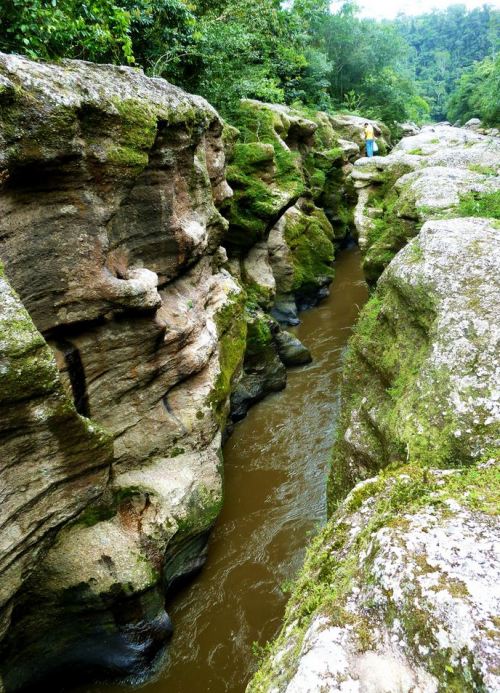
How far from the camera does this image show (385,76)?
41.3 m

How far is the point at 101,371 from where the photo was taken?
628 cm

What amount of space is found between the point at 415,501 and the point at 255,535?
4.91 m

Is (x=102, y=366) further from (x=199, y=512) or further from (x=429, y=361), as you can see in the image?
(x=429, y=361)

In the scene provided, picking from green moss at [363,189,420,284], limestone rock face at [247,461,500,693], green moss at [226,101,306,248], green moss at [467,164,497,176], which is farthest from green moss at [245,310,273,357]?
limestone rock face at [247,461,500,693]

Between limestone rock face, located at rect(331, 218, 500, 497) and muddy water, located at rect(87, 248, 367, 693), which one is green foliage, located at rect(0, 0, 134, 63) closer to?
limestone rock face, located at rect(331, 218, 500, 497)

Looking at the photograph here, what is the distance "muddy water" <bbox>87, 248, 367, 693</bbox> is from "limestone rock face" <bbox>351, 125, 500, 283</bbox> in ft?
12.5

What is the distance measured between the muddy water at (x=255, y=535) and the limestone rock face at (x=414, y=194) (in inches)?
150

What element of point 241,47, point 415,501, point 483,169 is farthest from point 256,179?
point 415,501

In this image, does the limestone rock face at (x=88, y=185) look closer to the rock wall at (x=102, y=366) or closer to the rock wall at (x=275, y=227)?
the rock wall at (x=102, y=366)

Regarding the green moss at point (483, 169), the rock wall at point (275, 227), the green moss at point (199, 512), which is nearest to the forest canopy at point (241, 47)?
the rock wall at point (275, 227)

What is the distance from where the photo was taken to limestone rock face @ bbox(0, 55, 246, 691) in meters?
4.64

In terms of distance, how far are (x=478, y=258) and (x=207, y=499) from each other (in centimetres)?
521

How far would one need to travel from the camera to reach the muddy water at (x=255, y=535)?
6.00 m

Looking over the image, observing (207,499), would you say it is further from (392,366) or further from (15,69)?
(15,69)
